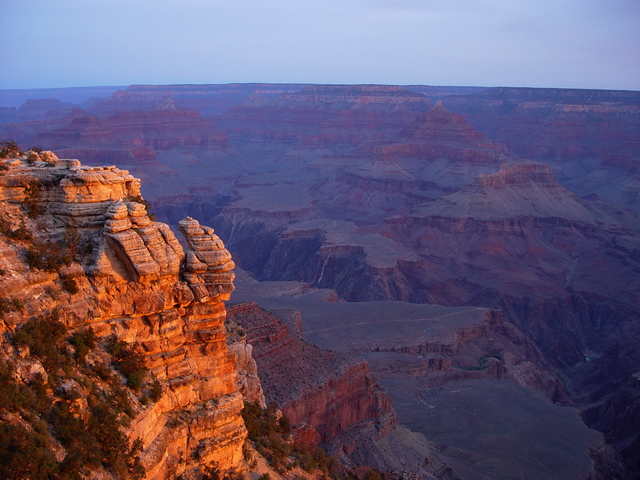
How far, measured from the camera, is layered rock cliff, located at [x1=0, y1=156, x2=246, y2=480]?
48.1 feet

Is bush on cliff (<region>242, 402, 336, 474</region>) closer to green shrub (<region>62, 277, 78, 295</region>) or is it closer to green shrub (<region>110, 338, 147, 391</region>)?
green shrub (<region>110, 338, 147, 391</region>)

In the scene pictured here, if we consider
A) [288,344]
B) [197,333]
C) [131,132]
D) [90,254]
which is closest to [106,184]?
[90,254]

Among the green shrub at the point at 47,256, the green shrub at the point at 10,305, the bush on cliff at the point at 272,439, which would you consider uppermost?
the green shrub at the point at 47,256

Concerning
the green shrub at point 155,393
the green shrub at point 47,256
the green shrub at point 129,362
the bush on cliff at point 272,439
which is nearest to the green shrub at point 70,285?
the green shrub at point 47,256

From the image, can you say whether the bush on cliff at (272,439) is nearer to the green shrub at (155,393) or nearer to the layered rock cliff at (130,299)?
the layered rock cliff at (130,299)

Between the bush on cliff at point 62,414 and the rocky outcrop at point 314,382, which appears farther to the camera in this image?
the rocky outcrop at point 314,382

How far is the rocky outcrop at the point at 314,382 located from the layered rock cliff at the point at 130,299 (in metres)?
19.4

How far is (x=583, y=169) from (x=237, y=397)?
6829 inches

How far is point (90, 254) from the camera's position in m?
15.8

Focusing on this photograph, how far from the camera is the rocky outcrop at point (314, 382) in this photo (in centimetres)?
3722

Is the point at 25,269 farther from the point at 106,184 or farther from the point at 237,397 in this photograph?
the point at 237,397

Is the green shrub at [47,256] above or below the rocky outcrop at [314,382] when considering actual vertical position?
above

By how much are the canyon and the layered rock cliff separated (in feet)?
1.63

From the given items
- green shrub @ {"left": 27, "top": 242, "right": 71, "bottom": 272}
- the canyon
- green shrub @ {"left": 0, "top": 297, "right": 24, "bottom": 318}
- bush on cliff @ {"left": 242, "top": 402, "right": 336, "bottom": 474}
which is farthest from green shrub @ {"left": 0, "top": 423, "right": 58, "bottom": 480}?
bush on cliff @ {"left": 242, "top": 402, "right": 336, "bottom": 474}
